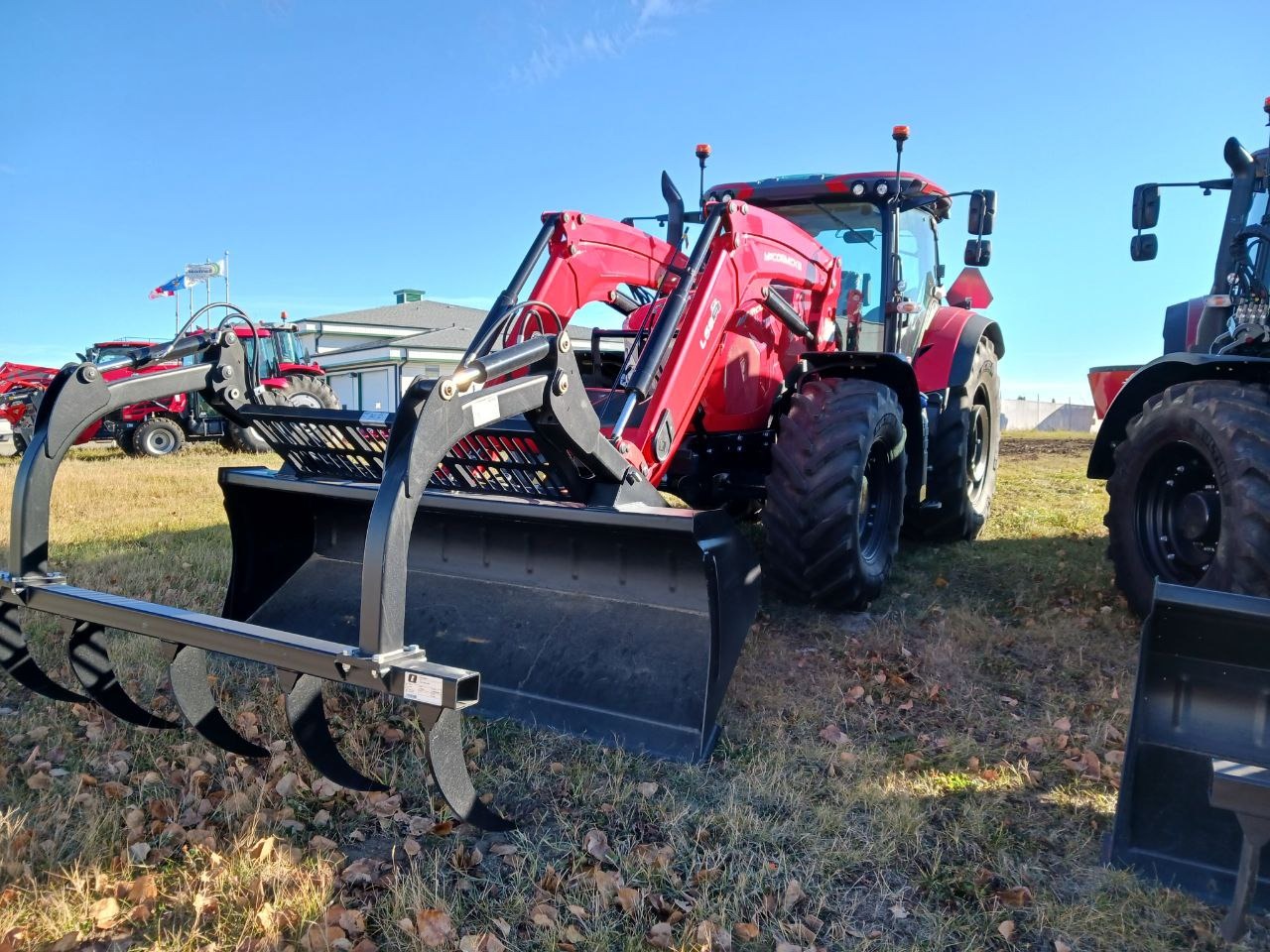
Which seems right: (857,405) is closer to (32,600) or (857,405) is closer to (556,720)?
(556,720)

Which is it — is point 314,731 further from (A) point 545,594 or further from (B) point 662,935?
(A) point 545,594

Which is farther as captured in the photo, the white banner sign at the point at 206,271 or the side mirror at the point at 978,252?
the white banner sign at the point at 206,271

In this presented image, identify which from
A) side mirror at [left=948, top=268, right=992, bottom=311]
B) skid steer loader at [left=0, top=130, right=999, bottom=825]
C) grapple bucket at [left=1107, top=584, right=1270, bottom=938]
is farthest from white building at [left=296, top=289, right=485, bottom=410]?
grapple bucket at [left=1107, top=584, right=1270, bottom=938]

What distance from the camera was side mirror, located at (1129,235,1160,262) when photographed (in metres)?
5.50

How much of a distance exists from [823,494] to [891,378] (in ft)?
4.13

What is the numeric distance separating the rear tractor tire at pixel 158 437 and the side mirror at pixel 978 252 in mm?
13212

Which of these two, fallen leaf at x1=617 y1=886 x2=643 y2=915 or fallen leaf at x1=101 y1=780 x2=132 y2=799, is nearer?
fallen leaf at x1=617 y1=886 x2=643 y2=915

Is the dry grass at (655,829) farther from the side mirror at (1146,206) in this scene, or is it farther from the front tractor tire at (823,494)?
the side mirror at (1146,206)

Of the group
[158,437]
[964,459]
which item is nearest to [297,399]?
[158,437]

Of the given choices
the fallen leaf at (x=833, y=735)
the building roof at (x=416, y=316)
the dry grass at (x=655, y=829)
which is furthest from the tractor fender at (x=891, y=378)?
the building roof at (x=416, y=316)

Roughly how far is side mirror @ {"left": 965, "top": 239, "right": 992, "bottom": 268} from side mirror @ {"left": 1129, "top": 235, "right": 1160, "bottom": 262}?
32.7 inches

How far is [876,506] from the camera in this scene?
5.07 metres

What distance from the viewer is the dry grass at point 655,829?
2412 millimetres

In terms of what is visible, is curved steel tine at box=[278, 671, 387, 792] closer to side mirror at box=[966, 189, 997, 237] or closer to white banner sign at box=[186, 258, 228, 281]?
side mirror at box=[966, 189, 997, 237]
